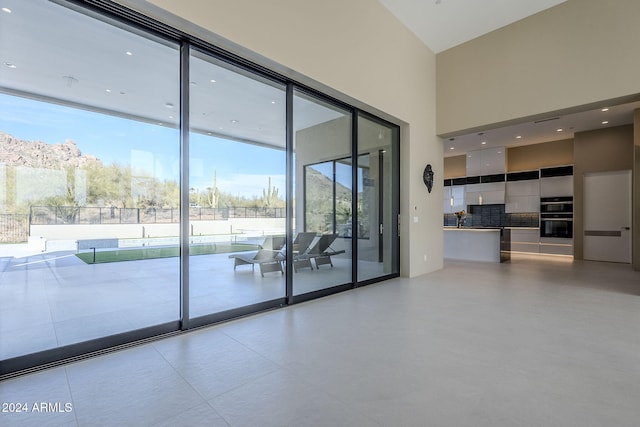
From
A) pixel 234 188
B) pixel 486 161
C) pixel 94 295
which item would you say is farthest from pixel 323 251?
pixel 486 161

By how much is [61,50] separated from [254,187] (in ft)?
7.56

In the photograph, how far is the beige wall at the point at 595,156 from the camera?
28.7ft

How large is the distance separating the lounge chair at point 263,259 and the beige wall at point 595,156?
1003 cm

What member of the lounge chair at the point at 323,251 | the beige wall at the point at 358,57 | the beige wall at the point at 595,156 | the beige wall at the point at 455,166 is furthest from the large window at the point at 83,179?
the beige wall at the point at 455,166

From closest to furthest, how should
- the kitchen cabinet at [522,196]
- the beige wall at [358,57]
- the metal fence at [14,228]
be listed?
1. the metal fence at [14,228]
2. the beige wall at [358,57]
3. the kitchen cabinet at [522,196]

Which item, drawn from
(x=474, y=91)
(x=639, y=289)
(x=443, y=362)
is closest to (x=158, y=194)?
(x=443, y=362)

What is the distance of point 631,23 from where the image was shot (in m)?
4.82

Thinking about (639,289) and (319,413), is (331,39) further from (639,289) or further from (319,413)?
(639,289)

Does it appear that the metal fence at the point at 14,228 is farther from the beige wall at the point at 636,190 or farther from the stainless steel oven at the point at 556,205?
the stainless steel oven at the point at 556,205

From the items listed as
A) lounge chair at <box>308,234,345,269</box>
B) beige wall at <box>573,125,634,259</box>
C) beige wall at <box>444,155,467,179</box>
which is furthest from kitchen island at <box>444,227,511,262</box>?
lounge chair at <box>308,234,345,269</box>

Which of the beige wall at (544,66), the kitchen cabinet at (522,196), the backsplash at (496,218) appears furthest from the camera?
the backsplash at (496,218)

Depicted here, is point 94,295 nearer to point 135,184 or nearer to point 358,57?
point 135,184

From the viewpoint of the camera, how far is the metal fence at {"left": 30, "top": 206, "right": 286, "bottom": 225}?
2717 mm

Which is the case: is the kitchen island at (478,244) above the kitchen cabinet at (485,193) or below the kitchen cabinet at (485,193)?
below
